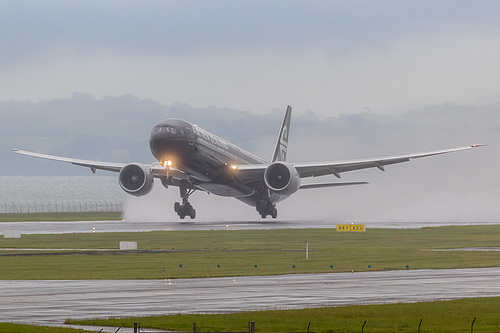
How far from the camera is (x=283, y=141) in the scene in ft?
389

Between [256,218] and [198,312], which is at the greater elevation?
[256,218]

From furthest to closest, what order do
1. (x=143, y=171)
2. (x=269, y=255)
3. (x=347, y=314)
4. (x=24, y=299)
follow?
1. (x=143, y=171)
2. (x=269, y=255)
3. (x=24, y=299)
4. (x=347, y=314)

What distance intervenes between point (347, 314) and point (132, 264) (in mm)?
23216

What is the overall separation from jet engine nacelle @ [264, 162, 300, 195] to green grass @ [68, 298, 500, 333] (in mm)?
59266

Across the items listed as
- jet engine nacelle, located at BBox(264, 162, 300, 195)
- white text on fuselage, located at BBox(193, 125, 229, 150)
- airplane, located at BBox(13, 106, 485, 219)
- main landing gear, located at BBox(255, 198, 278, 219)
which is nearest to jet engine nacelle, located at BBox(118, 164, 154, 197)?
airplane, located at BBox(13, 106, 485, 219)

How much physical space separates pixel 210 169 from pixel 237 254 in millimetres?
31882

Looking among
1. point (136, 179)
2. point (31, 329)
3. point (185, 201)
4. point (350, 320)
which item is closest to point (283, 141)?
point (185, 201)

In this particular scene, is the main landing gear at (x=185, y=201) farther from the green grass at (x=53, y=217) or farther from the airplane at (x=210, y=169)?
the green grass at (x=53, y=217)

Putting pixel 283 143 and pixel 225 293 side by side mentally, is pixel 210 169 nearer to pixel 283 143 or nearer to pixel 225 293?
pixel 283 143

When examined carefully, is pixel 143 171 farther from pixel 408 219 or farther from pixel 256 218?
pixel 408 219

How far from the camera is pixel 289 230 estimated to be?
83375 millimetres

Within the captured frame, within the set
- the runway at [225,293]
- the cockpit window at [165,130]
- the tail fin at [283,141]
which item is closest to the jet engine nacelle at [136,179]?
the cockpit window at [165,130]

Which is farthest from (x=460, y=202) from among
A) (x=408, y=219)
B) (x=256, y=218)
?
(x=256, y=218)

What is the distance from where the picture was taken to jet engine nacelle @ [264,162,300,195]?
89.2 metres
